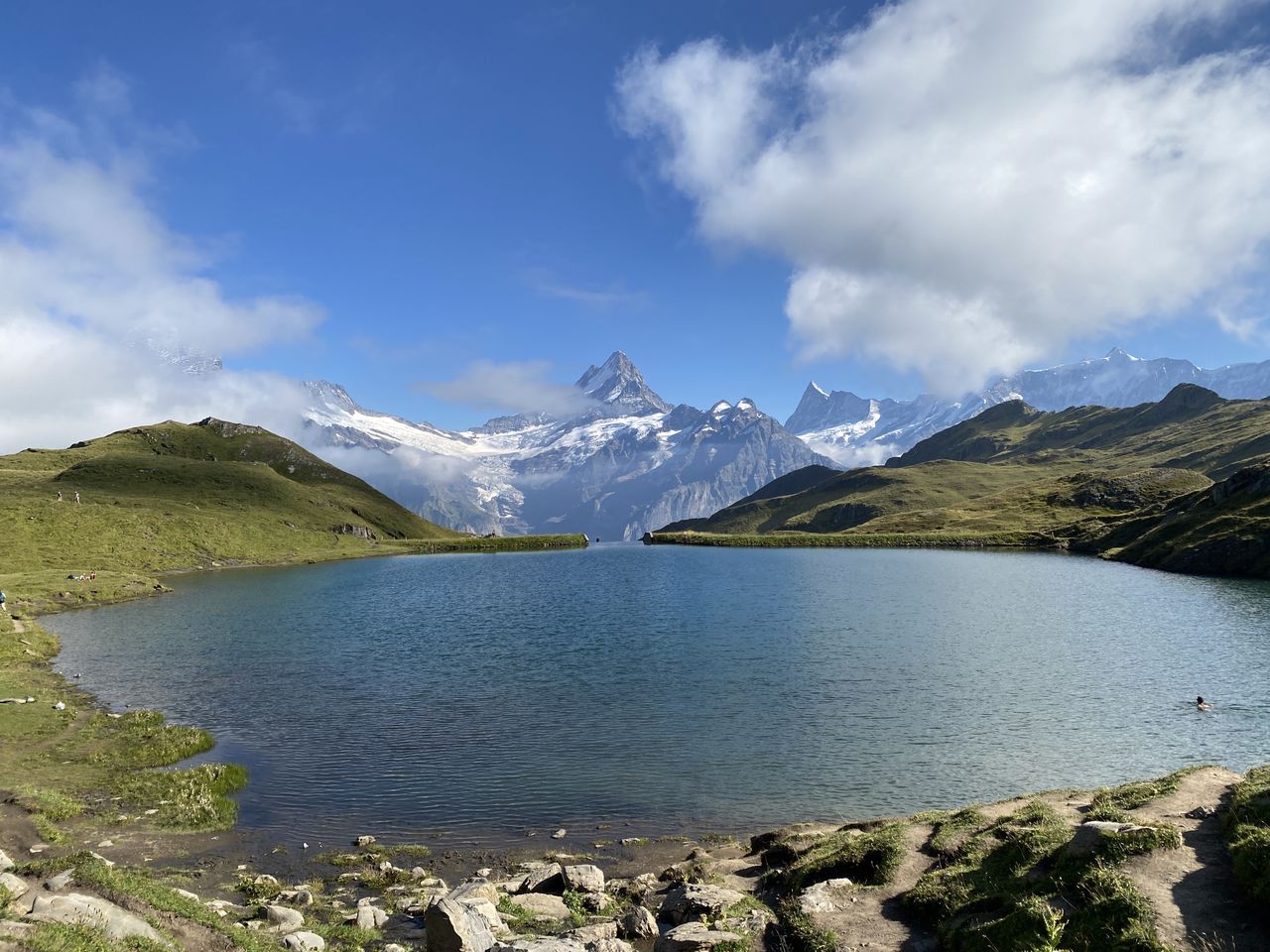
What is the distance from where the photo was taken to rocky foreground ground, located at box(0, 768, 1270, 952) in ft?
55.6

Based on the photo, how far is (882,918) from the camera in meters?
21.7

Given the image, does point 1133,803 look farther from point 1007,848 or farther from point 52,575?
point 52,575

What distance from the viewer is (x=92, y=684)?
6059 cm

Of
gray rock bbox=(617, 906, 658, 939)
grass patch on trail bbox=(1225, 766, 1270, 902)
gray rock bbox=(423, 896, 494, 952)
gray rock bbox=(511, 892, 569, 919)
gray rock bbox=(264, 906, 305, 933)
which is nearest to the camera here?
grass patch on trail bbox=(1225, 766, 1270, 902)

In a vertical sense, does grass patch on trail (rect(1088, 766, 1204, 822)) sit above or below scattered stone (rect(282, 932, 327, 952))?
above

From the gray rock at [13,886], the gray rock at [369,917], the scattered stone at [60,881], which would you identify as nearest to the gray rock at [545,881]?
the gray rock at [369,917]

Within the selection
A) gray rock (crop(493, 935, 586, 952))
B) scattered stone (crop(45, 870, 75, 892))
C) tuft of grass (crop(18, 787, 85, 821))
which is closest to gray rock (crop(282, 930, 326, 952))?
scattered stone (crop(45, 870, 75, 892))

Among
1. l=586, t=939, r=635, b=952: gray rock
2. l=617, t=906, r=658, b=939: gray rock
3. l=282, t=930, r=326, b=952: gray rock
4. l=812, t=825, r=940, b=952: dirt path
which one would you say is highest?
l=586, t=939, r=635, b=952: gray rock

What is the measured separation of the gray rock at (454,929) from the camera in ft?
64.5

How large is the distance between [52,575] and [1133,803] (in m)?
167

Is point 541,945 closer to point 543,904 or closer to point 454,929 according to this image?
point 454,929

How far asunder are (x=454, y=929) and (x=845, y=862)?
14.6m

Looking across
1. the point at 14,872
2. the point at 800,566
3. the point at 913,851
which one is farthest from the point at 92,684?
the point at 800,566

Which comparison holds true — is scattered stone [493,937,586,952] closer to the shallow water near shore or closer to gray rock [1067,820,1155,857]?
the shallow water near shore
